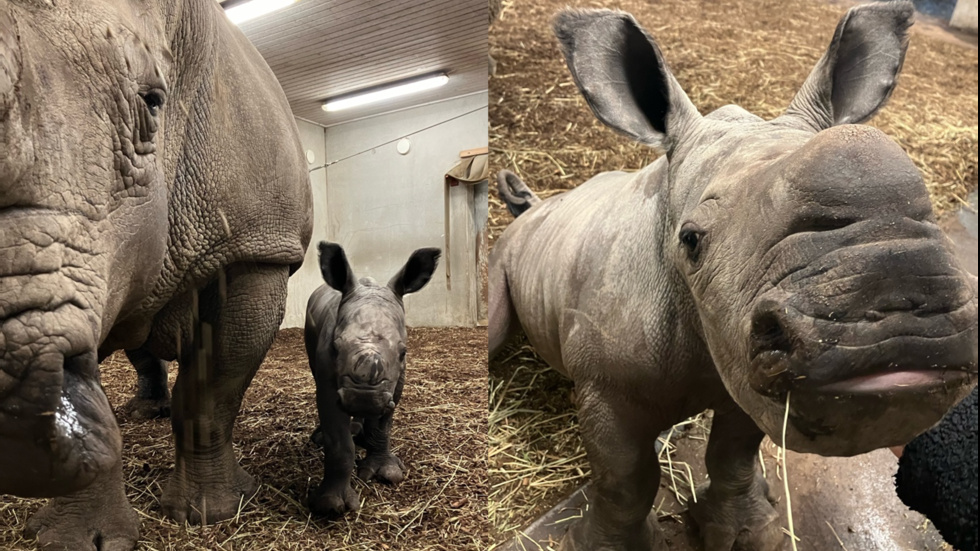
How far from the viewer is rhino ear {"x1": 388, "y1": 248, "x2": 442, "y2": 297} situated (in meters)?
0.86

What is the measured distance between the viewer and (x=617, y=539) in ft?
4.46

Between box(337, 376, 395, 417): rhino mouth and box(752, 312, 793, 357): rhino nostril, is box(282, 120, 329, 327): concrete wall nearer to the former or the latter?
box(337, 376, 395, 417): rhino mouth

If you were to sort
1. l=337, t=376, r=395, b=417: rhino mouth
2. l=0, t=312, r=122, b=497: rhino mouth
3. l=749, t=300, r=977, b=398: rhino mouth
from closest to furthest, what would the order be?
l=0, t=312, r=122, b=497: rhino mouth, l=749, t=300, r=977, b=398: rhino mouth, l=337, t=376, r=395, b=417: rhino mouth

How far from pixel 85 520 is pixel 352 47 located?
2.07 feet

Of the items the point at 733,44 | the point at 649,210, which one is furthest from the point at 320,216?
the point at 733,44

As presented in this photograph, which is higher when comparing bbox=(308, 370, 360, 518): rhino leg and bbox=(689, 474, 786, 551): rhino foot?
bbox=(308, 370, 360, 518): rhino leg

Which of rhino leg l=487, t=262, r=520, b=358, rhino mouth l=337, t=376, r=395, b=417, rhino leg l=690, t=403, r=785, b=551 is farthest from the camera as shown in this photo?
rhino leg l=487, t=262, r=520, b=358

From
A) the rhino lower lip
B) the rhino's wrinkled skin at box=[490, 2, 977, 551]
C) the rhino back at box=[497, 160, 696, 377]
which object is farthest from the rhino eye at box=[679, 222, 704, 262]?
the rhino lower lip

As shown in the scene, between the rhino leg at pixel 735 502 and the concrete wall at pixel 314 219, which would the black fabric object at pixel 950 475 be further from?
the concrete wall at pixel 314 219

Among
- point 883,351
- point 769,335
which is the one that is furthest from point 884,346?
point 769,335

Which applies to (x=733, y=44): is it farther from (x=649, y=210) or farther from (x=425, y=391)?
(x=425, y=391)

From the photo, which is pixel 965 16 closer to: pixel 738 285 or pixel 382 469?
pixel 738 285

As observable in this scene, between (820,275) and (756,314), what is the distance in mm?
94

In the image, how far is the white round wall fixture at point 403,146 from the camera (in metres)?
0.84
